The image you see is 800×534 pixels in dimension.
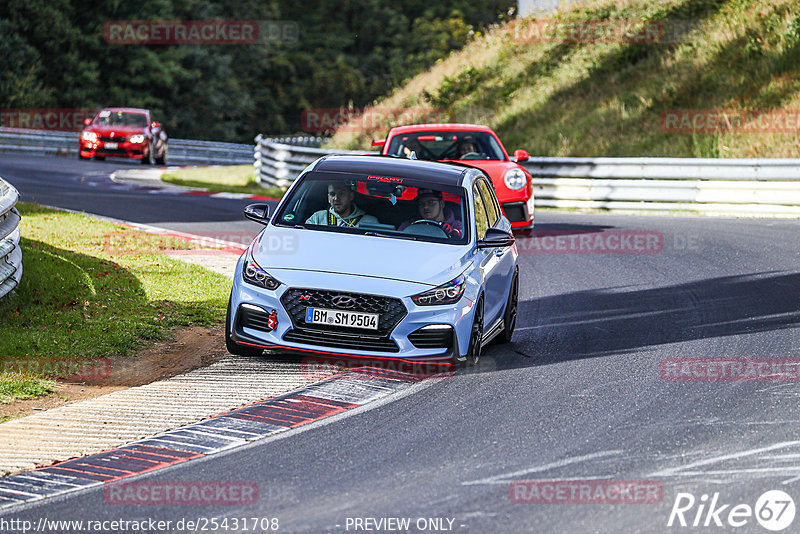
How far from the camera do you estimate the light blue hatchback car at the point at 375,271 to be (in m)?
8.71

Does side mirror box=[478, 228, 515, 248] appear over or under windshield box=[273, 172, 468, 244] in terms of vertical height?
under

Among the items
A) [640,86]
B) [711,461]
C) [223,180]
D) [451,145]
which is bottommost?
[223,180]

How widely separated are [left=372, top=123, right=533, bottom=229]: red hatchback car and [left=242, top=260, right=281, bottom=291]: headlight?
7.68 metres

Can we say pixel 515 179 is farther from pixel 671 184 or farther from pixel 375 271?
pixel 375 271

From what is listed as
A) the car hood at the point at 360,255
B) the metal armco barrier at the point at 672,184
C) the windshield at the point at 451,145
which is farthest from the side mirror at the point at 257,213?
the metal armco barrier at the point at 672,184

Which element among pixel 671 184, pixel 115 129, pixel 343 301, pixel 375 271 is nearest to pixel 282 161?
pixel 671 184

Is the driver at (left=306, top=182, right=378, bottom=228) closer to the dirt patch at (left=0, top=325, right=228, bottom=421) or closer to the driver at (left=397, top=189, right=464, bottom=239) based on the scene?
the driver at (left=397, top=189, right=464, bottom=239)

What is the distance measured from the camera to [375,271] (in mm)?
8844

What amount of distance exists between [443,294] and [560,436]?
197 cm

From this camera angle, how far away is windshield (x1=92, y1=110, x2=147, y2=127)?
35750 millimetres

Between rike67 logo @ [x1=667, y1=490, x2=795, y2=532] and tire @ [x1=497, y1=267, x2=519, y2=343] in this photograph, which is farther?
tire @ [x1=497, y1=267, x2=519, y2=343]

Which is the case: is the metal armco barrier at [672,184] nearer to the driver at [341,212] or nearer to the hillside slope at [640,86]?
the hillside slope at [640,86]

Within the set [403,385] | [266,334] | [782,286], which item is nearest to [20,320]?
[266,334]

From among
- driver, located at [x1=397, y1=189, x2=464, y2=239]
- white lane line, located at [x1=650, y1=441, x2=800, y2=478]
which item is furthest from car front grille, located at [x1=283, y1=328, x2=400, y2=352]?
white lane line, located at [x1=650, y1=441, x2=800, y2=478]
